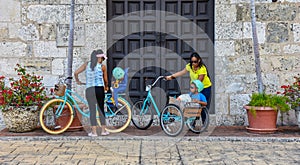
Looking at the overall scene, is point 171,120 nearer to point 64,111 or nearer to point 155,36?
point 64,111

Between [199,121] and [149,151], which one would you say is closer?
[149,151]

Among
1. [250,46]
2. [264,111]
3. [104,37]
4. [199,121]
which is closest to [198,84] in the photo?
[199,121]

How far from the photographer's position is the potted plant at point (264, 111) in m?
7.30

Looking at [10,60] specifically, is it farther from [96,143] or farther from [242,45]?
[242,45]

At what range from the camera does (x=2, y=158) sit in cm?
580

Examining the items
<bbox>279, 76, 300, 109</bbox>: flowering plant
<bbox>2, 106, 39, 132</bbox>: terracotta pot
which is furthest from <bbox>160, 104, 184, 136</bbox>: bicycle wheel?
<bbox>2, 106, 39, 132</bbox>: terracotta pot

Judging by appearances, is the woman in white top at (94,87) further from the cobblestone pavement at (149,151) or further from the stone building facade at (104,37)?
the stone building facade at (104,37)

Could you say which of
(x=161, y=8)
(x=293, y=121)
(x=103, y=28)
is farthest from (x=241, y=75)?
(x=103, y=28)

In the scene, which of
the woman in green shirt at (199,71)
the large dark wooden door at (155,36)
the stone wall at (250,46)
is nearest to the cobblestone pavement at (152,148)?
the woman in green shirt at (199,71)

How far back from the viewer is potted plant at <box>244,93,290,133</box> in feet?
24.0

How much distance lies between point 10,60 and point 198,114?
365 cm

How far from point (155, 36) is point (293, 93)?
2756 mm

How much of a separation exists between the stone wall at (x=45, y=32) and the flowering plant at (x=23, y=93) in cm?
61

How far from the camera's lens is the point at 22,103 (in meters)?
7.44
